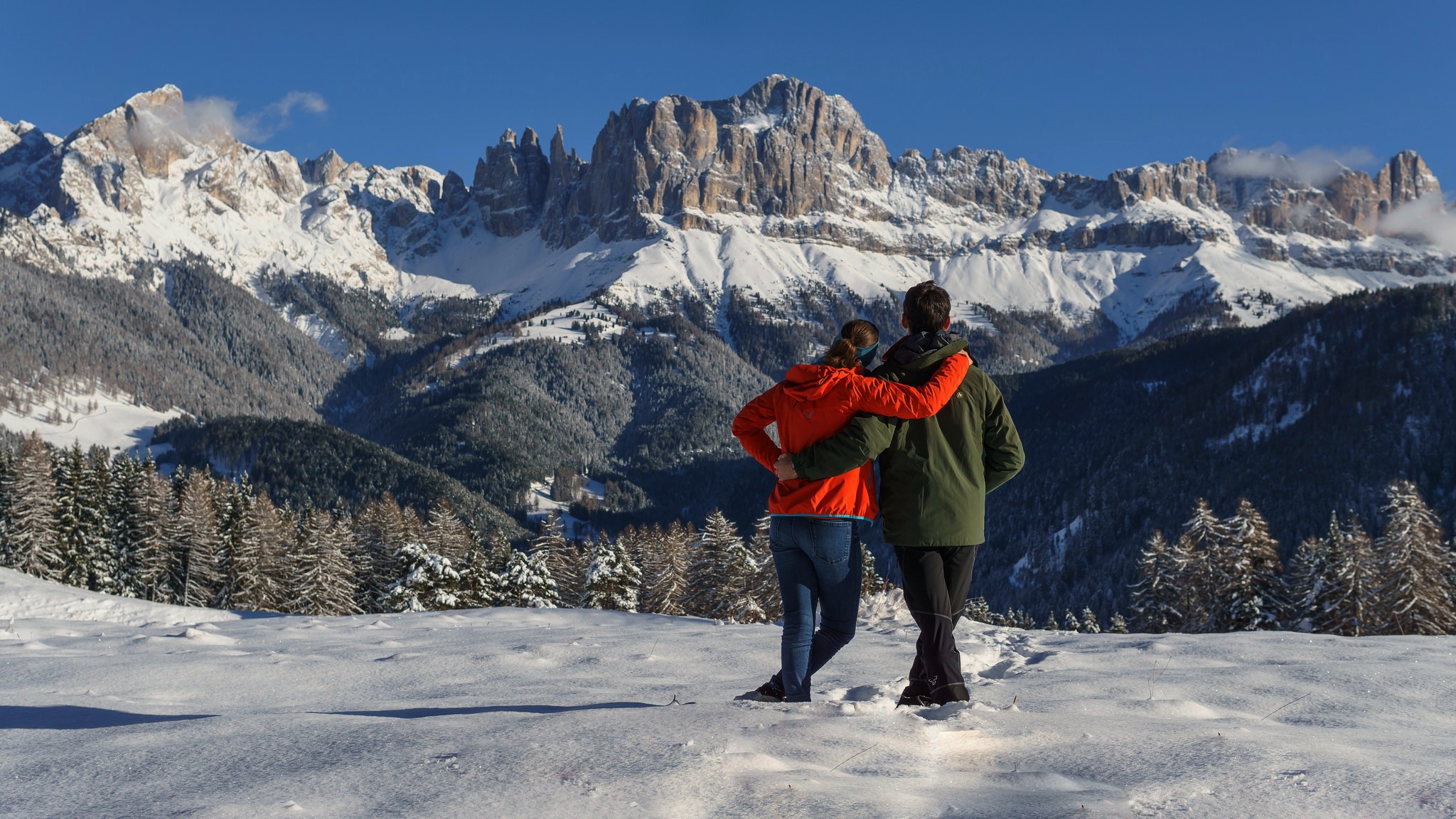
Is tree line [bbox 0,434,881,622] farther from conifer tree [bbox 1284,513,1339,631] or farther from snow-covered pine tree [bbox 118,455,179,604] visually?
conifer tree [bbox 1284,513,1339,631]

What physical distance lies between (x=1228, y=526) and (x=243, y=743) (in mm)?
38399

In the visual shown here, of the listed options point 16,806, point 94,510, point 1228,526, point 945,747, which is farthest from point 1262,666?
point 94,510

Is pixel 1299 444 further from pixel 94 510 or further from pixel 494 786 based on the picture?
pixel 494 786

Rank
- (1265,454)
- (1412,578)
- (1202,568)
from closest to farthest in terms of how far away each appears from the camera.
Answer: (1412,578), (1202,568), (1265,454)

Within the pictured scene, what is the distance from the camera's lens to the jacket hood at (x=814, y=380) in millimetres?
5719

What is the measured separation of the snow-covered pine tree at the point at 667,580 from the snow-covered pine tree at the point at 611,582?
10.9ft

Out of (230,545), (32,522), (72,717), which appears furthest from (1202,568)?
(32,522)

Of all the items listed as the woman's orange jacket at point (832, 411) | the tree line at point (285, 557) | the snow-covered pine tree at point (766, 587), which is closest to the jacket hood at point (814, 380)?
the woman's orange jacket at point (832, 411)

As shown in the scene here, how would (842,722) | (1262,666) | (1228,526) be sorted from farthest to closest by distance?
(1228,526), (1262,666), (842,722)

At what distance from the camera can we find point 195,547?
43.4 metres

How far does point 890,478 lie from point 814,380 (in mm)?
853

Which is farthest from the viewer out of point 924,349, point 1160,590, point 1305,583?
point 1160,590

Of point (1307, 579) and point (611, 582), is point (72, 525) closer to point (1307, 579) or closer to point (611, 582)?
point (611, 582)

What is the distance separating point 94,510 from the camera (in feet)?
139
